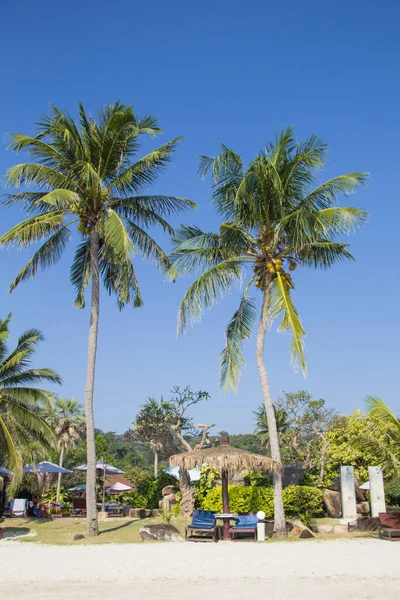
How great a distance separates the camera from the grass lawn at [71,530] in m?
14.8

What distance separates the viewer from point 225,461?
14180 mm

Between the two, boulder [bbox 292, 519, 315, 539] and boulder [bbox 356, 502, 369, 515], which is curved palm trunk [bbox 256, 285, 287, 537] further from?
boulder [bbox 356, 502, 369, 515]

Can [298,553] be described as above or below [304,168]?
below

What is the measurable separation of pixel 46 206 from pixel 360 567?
528 inches

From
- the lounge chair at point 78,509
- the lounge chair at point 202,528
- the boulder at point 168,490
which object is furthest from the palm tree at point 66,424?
the lounge chair at point 202,528

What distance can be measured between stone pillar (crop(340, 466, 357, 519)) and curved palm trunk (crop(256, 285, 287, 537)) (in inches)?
145

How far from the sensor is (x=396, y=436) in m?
15.0

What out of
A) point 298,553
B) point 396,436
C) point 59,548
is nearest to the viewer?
point 298,553

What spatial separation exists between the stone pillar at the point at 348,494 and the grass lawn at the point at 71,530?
5.22 metres

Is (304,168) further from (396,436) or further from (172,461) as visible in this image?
(172,461)

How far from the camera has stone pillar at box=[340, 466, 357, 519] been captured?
1805 centimetres

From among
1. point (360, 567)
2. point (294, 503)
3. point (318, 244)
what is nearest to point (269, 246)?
point (318, 244)

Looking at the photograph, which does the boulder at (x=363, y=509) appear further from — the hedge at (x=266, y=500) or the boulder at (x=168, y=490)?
the boulder at (x=168, y=490)

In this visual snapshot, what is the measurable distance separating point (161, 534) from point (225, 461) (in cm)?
253
